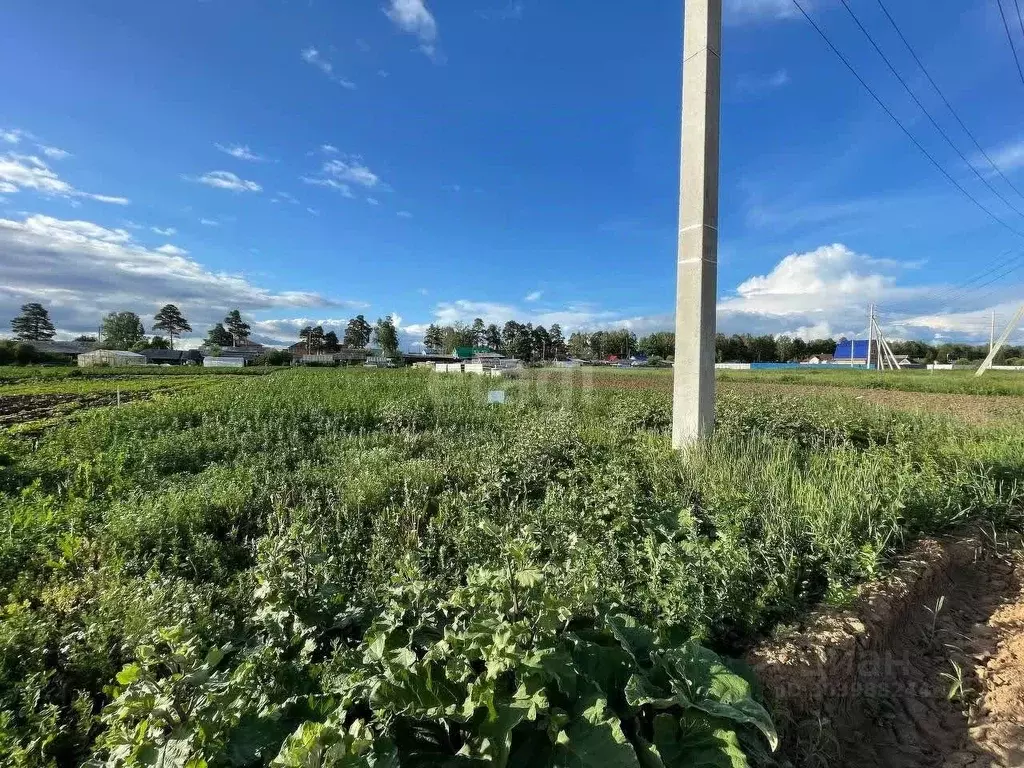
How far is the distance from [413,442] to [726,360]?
75.2m

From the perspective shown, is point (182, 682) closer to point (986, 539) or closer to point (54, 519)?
point (54, 519)

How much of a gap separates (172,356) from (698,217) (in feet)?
299

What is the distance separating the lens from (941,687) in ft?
7.21

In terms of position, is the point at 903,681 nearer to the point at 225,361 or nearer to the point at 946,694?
the point at 946,694

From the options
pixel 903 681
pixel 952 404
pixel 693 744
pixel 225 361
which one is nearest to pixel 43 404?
pixel 693 744

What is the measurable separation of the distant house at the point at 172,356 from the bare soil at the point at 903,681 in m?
85.5

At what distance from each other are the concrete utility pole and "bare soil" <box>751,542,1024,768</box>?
251cm

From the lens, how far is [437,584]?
2.38 metres

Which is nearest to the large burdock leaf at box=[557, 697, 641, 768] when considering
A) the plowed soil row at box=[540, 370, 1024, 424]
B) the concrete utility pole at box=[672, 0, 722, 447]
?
the concrete utility pole at box=[672, 0, 722, 447]

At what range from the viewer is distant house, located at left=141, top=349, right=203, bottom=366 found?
235 feet

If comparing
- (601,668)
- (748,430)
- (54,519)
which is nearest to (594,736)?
(601,668)

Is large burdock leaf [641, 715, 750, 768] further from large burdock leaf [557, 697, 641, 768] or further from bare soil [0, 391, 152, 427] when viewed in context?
bare soil [0, 391, 152, 427]

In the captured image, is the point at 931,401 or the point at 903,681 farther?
the point at 931,401

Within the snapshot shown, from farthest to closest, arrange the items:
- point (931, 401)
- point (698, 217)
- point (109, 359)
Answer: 1. point (109, 359)
2. point (931, 401)
3. point (698, 217)
